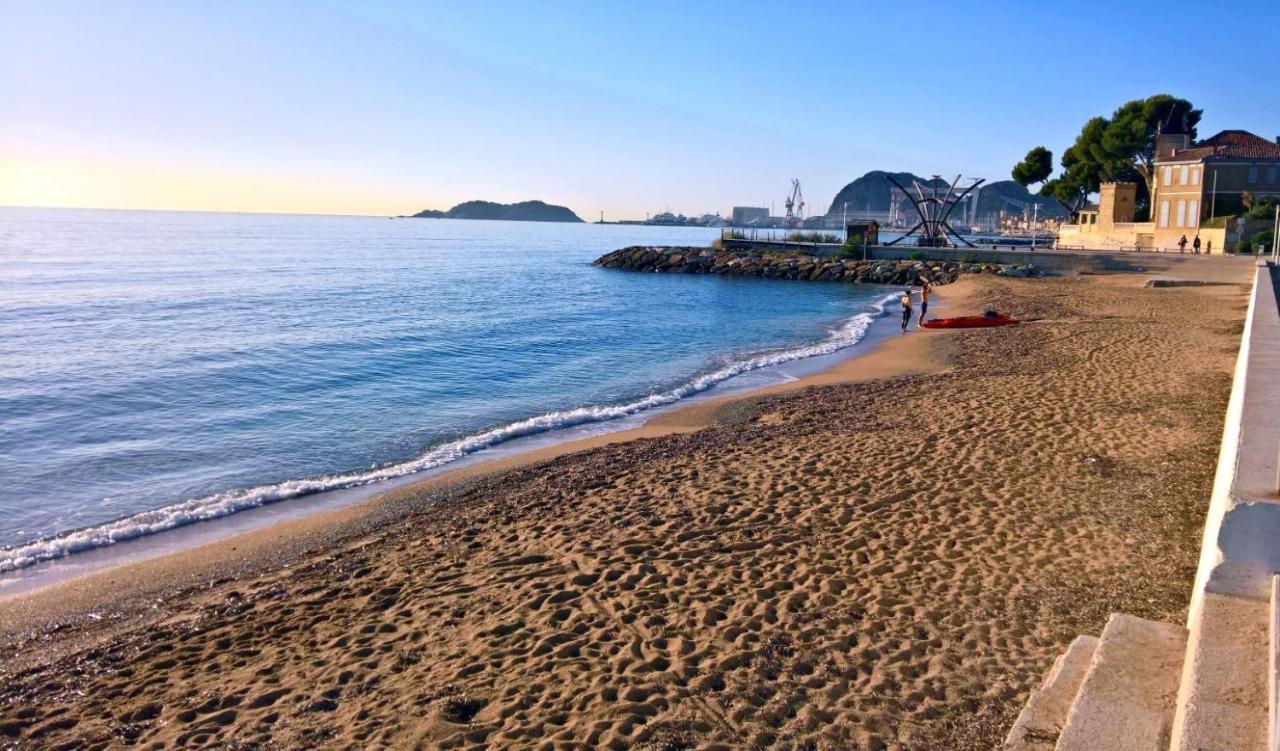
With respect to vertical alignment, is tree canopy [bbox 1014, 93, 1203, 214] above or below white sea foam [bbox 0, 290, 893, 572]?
above

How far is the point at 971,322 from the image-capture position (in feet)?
83.2

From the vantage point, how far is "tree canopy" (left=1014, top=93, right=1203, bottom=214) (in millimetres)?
63062

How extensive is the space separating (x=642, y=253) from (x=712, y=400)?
5210cm

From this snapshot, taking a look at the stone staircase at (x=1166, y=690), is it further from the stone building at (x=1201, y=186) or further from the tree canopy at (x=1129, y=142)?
the tree canopy at (x=1129, y=142)

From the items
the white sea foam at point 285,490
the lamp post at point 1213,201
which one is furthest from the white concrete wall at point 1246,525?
the lamp post at point 1213,201

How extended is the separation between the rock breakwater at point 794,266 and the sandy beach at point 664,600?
37616 mm

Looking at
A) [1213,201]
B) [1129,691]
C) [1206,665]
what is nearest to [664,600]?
[1129,691]

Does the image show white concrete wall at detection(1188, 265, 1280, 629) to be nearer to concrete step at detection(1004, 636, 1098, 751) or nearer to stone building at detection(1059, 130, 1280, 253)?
concrete step at detection(1004, 636, 1098, 751)

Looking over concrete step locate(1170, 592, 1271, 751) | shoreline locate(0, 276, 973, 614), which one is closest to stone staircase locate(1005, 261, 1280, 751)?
concrete step locate(1170, 592, 1271, 751)

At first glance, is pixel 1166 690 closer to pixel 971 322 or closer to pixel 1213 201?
pixel 971 322

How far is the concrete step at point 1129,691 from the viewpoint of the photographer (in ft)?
12.1

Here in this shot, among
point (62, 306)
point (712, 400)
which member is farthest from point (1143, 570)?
point (62, 306)

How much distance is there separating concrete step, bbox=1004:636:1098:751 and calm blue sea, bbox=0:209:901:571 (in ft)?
29.1

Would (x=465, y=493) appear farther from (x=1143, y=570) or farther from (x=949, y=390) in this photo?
(x=949, y=390)
